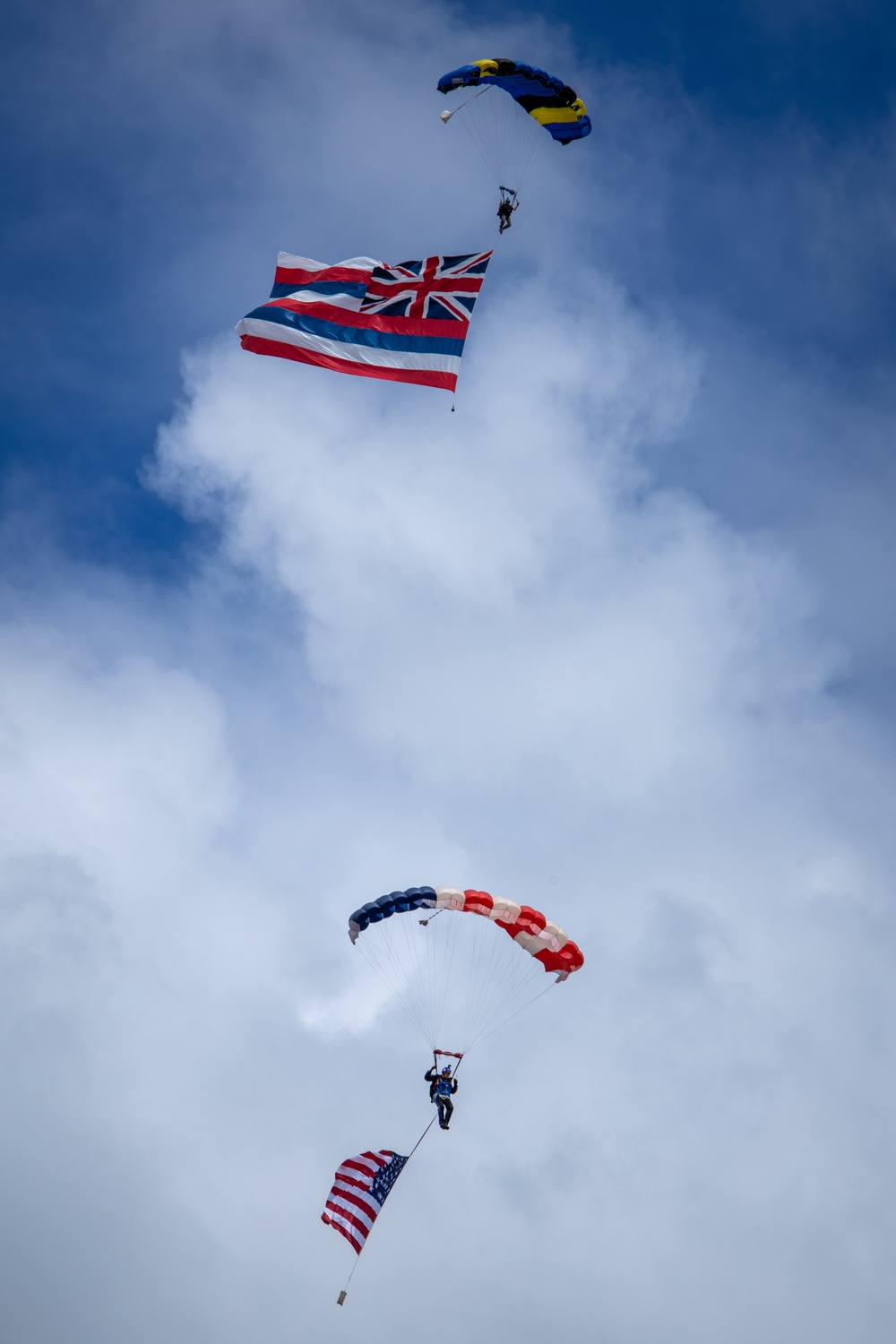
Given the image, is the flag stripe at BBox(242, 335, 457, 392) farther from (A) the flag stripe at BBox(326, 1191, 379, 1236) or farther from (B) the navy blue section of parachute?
(A) the flag stripe at BBox(326, 1191, 379, 1236)

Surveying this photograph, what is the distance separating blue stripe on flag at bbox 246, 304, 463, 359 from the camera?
3597 centimetres

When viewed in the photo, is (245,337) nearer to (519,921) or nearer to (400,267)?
(400,267)

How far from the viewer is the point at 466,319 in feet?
121

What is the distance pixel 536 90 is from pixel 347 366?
9.95m

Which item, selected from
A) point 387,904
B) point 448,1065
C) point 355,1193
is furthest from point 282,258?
point 355,1193

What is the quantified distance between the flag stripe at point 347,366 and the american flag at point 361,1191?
70.7 ft

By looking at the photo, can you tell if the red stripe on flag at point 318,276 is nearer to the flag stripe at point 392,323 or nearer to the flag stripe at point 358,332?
the flag stripe at point 392,323

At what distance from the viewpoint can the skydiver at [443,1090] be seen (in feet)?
122

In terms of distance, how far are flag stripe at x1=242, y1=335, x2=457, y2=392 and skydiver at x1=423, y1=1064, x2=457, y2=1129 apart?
19395 mm

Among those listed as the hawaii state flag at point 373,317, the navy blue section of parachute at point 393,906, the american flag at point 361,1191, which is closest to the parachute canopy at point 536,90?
the hawaii state flag at point 373,317

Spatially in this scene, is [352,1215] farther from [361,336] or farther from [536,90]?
[536,90]

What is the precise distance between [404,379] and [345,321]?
2.45 metres

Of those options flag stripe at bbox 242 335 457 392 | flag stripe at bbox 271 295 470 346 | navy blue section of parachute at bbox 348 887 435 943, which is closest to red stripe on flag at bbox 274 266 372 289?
flag stripe at bbox 271 295 470 346

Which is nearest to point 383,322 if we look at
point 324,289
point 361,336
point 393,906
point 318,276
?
point 361,336
